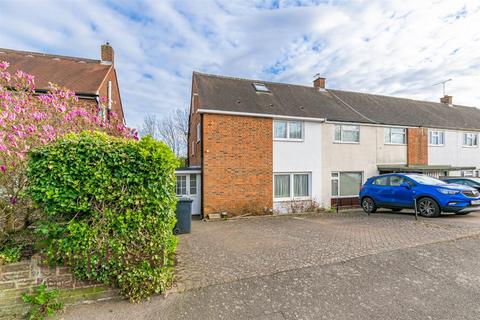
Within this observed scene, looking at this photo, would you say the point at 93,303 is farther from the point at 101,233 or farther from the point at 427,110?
the point at 427,110

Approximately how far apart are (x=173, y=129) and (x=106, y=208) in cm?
3164

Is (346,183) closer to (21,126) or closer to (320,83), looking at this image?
(320,83)

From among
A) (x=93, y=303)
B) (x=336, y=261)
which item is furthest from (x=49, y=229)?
(x=336, y=261)

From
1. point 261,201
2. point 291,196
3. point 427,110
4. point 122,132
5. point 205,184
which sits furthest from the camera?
point 427,110

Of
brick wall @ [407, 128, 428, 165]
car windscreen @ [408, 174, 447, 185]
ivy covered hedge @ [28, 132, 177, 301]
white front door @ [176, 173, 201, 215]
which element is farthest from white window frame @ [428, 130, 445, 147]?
ivy covered hedge @ [28, 132, 177, 301]

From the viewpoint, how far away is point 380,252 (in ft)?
16.9

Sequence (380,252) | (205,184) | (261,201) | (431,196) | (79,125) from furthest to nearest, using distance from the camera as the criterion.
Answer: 1. (261,201)
2. (205,184)
3. (431,196)
4. (79,125)
5. (380,252)

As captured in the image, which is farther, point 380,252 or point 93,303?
point 380,252

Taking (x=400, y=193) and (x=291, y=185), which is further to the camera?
(x=291, y=185)

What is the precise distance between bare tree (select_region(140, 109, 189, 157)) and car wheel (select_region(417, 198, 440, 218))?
2709 cm

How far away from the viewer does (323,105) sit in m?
14.9

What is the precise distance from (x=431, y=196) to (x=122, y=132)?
1092cm

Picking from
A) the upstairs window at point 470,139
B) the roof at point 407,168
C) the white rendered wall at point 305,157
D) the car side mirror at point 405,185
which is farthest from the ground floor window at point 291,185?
the upstairs window at point 470,139

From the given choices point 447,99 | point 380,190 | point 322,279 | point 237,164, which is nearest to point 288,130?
point 237,164
